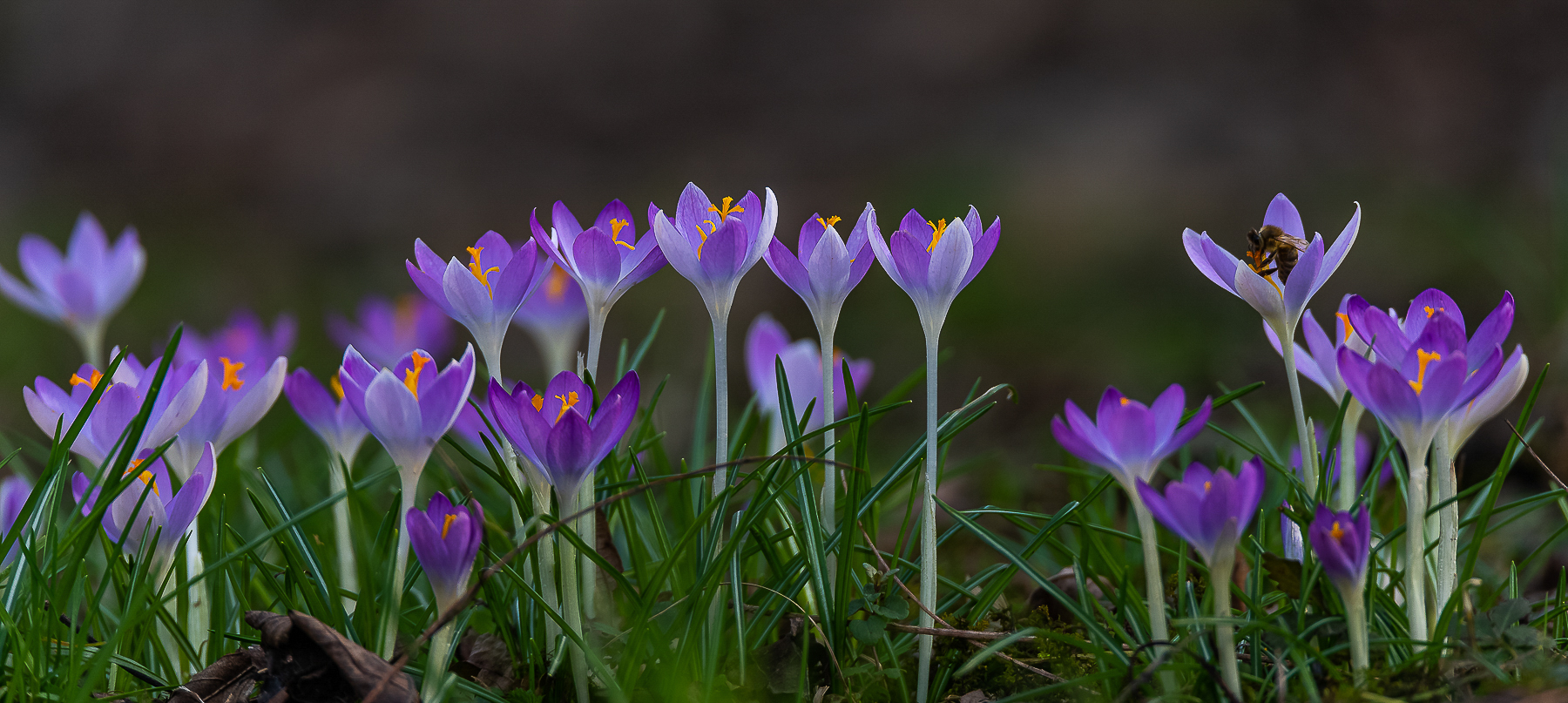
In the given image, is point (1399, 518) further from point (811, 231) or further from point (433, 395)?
point (433, 395)

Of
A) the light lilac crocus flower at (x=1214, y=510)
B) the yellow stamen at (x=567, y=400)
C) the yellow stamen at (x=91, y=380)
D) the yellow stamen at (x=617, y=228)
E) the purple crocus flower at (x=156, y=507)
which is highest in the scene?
the yellow stamen at (x=617, y=228)

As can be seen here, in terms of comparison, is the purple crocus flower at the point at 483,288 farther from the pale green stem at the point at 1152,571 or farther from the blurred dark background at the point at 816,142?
the blurred dark background at the point at 816,142

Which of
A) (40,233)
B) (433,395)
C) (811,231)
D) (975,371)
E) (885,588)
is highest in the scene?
(40,233)

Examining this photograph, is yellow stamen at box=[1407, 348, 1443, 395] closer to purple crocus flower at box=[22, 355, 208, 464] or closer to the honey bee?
the honey bee

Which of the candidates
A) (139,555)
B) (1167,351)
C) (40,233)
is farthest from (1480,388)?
(40,233)

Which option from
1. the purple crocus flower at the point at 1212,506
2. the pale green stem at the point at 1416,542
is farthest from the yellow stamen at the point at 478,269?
the pale green stem at the point at 1416,542

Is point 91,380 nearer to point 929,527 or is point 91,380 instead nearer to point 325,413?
point 325,413
